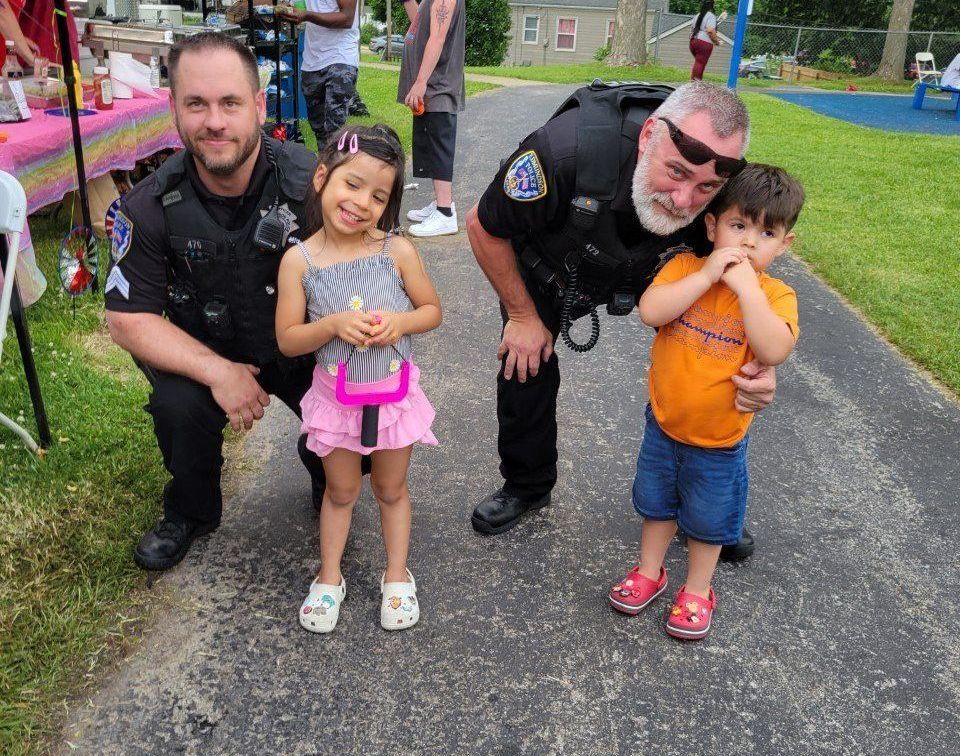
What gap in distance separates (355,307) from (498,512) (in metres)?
1.06

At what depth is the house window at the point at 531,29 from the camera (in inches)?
1577

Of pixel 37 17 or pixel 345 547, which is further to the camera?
pixel 37 17

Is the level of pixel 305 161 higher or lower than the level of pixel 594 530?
higher

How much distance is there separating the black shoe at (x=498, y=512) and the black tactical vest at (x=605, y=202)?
32.2 inches

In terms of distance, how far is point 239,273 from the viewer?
8.25ft

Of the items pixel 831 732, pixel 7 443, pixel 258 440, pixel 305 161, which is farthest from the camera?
pixel 258 440

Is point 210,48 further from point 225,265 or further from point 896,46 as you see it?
point 896,46

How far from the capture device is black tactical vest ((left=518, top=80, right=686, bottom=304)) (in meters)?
2.45

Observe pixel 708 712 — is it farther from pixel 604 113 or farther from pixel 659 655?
pixel 604 113

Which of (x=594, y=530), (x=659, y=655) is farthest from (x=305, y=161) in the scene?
(x=659, y=655)

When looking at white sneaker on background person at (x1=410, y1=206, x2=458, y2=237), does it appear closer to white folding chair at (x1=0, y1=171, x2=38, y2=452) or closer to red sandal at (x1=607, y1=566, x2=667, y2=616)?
white folding chair at (x1=0, y1=171, x2=38, y2=452)

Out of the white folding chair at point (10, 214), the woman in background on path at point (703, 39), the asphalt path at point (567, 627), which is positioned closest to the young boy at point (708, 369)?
the asphalt path at point (567, 627)

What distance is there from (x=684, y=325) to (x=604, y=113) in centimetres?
72

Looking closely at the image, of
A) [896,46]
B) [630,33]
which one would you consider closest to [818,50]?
[896,46]
